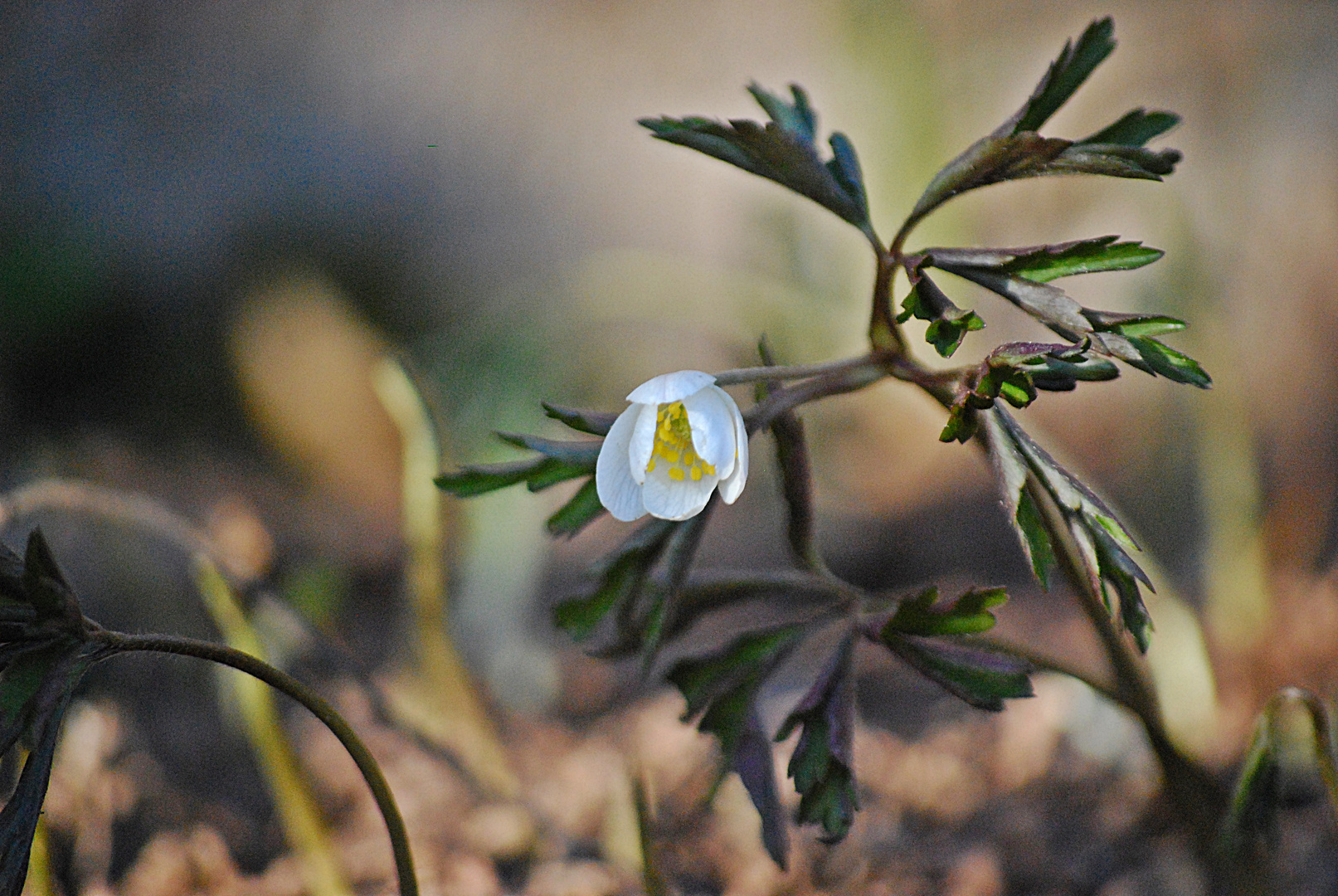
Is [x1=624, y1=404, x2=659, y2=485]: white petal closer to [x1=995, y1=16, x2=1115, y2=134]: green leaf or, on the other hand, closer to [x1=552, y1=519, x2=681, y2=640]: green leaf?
[x1=552, y1=519, x2=681, y2=640]: green leaf

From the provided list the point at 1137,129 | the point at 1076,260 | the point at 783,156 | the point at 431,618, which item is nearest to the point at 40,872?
the point at 431,618

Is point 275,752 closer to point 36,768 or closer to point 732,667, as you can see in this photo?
point 36,768

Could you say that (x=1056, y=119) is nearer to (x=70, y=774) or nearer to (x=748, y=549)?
(x=748, y=549)

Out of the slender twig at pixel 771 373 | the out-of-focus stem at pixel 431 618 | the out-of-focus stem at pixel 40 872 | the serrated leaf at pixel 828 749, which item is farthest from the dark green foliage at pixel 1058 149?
the out-of-focus stem at pixel 40 872

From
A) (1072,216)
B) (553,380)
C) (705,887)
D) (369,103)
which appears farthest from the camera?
(369,103)

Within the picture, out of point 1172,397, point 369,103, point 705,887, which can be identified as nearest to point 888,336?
point 705,887

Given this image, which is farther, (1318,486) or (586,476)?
(1318,486)
